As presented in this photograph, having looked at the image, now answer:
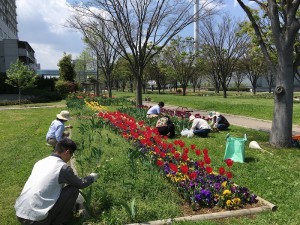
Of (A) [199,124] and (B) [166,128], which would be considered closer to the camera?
(B) [166,128]

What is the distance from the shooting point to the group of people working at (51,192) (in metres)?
3.66

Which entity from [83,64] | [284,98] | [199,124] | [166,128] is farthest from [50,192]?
[83,64]

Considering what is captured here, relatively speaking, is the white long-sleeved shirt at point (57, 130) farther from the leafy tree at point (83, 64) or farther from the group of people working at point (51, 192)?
the leafy tree at point (83, 64)

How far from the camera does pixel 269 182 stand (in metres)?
5.80

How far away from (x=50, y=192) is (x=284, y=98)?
6703 millimetres

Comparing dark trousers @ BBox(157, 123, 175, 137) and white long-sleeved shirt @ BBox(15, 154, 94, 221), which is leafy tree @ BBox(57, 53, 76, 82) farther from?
white long-sleeved shirt @ BBox(15, 154, 94, 221)

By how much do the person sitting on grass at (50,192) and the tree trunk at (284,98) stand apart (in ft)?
20.0

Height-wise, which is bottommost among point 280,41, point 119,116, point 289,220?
point 289,220

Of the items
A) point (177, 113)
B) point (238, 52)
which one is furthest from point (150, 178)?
point (238, 52)

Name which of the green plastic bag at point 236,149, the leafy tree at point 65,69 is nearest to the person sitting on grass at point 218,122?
the green plastic bag at point 236,149

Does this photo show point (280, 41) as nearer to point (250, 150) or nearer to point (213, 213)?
point (250, 150)

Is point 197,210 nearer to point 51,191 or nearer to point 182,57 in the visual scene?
point 51,191

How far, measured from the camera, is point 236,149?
715cm

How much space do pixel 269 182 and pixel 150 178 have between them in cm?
214
